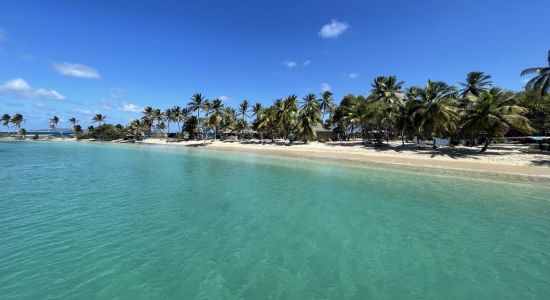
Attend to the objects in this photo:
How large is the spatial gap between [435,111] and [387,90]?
17930 millimetres

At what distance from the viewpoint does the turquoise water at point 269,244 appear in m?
6.08

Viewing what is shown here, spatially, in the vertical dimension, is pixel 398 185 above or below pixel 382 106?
below

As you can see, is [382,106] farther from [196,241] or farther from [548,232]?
[196,241]

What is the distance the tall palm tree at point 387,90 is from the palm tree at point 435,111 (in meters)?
10.7

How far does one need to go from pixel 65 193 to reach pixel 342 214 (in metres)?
13.9

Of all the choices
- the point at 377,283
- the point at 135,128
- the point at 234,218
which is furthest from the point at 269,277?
the point at 135,128

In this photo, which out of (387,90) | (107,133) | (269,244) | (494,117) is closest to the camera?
(269,244)

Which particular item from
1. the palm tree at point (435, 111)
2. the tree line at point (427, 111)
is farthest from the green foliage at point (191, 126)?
the palm tree at point (435, 111)

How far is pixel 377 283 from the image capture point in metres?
6.31

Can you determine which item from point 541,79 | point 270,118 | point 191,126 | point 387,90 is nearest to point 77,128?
point 191,126

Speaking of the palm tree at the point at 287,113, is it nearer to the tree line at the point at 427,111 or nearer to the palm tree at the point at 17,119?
the tree line at the point at 427,111

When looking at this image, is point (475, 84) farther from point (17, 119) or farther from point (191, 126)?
point (17, 119)

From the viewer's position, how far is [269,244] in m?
8.46

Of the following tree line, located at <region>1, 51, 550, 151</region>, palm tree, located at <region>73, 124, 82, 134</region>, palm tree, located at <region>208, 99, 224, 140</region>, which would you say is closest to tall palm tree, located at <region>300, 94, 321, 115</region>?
tree line, located at <region>1, 51, 550, 151</region>
